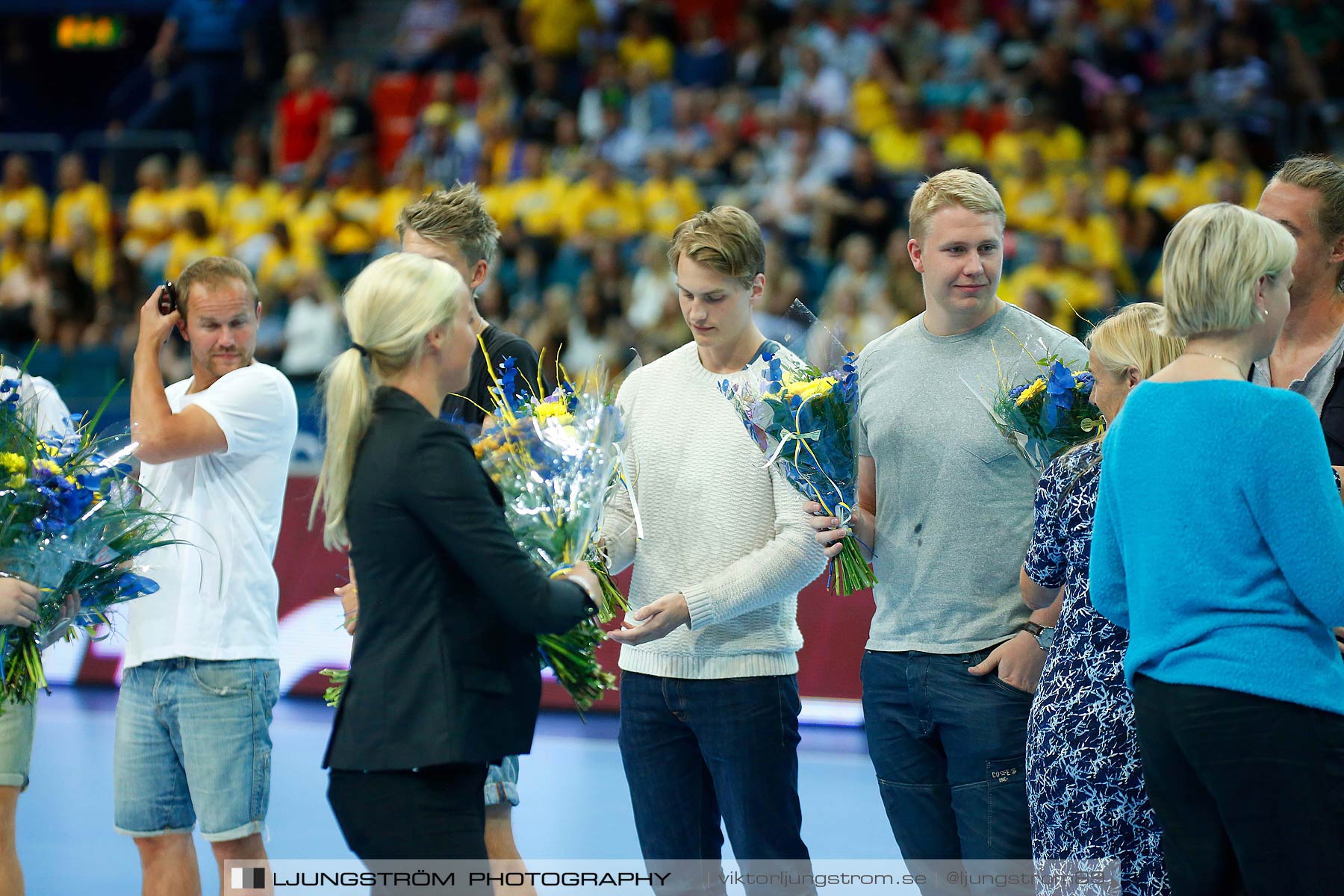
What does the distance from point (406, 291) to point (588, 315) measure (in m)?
7.28

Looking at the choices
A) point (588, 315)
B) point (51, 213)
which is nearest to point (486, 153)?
point (588, 315)

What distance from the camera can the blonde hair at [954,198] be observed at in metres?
3.22

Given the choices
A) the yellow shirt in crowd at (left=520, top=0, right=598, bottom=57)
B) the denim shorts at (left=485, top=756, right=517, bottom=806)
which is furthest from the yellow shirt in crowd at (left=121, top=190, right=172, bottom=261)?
the denim shorts at (left=485, top=756, right=517, bottom=806)

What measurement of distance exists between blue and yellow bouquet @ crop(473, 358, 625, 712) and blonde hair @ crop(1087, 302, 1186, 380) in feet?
3.39

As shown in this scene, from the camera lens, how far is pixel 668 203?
10.4 metres

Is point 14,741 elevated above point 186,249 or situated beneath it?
situated beneath

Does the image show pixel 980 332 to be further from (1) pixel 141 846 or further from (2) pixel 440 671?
(1) pixel 141 846

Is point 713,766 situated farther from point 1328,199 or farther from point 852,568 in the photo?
point 1328,199

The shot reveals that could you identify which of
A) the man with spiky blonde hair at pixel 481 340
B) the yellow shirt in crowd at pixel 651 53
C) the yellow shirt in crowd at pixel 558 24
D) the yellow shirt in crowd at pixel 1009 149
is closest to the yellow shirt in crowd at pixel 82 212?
the yellow shirt in crowd at pixel 558 24

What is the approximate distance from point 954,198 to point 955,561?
838 millimetres

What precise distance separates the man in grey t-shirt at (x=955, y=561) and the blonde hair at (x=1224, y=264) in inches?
29.6

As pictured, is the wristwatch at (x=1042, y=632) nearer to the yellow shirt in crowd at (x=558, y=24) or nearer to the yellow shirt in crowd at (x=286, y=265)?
the yellow shirt in crowd at (x=286, y=265)

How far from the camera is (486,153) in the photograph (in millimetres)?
11547

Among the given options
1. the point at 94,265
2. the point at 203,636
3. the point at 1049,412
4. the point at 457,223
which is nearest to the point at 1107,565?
the point at 1049,412
